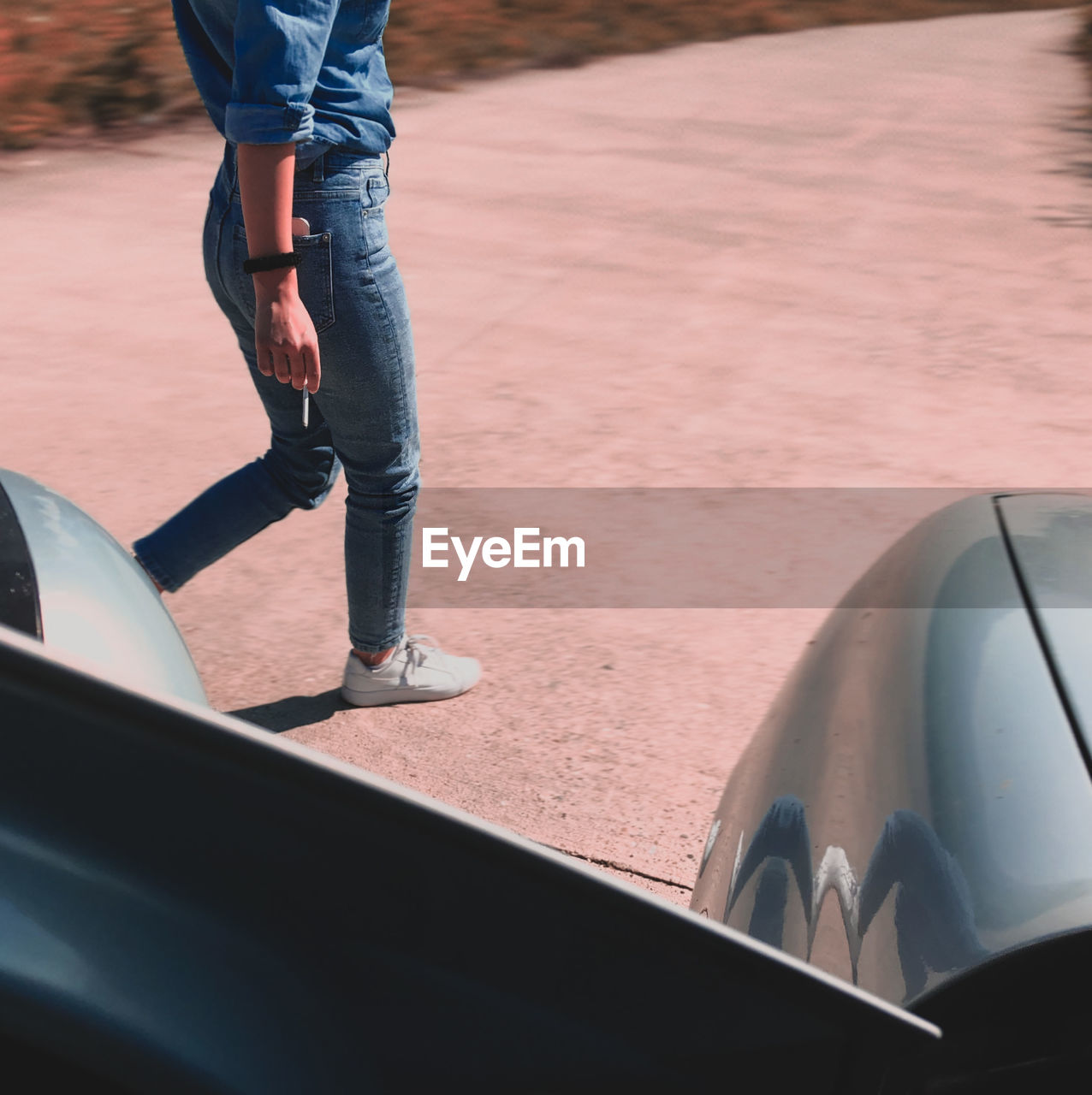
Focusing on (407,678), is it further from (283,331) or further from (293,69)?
(293,69)

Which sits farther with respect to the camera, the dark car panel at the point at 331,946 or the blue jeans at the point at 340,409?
the blue jeans at the point at 340,409

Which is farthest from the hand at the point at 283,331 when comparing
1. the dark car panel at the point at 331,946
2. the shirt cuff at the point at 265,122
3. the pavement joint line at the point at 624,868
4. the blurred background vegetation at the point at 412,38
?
the blurred background vegetation at the point at 412,38

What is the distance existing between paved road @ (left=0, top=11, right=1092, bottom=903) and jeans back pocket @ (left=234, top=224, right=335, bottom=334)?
988mm

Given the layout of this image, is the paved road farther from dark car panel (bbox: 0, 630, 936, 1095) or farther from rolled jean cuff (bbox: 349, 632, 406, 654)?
dark car panel (bbox: 0, 630, 936, 1095)

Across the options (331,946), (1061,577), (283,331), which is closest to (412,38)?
(283,331)

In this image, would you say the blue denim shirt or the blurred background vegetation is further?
the blurred background vegetation

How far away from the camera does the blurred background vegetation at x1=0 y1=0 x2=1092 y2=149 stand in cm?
863

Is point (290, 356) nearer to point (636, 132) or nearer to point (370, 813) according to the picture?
point (370, 813)

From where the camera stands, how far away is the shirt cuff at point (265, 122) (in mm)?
2225

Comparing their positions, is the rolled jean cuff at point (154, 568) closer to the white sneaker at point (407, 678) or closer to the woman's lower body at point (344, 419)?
the woman's lower body at point (344, 419)

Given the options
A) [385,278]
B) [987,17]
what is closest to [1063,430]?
[385,278]

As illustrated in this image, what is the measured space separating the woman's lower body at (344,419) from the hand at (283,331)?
96mm

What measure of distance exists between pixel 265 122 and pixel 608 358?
10.8ft

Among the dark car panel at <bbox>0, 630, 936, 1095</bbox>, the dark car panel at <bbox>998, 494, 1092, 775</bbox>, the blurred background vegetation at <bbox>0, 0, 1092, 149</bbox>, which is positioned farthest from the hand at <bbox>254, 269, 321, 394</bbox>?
the blurred background vegetation at <bbox>0, 0, 1092, 149</bbox>
